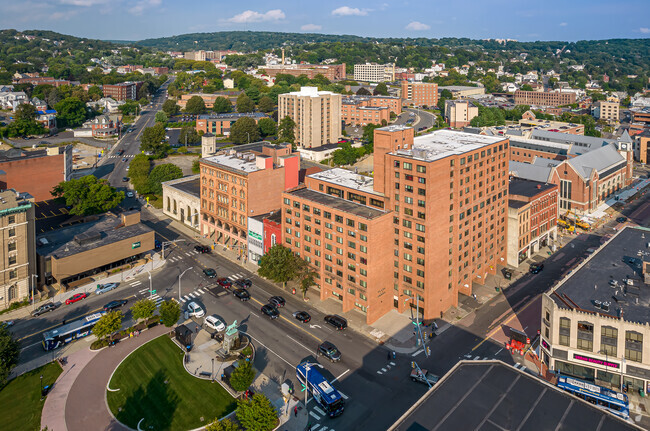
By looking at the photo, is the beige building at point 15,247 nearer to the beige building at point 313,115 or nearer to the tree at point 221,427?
the tree at point 221,427

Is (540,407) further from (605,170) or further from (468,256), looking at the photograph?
(605,170)

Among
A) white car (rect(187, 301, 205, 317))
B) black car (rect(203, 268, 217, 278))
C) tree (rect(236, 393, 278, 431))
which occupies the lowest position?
tree (rect(236, 393, 278, 431))

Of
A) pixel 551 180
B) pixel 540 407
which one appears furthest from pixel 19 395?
pixel 551 180

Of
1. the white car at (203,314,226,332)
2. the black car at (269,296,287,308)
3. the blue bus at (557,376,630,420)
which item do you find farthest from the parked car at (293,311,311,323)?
the blue bus at (557,376,630,420)

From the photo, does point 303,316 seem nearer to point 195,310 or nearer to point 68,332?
point 195,310

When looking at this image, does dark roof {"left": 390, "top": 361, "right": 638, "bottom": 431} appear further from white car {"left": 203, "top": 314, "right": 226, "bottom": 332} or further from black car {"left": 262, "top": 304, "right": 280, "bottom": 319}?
white car {"left": 203, "top": 314, "right": 226, "bottom": 332}

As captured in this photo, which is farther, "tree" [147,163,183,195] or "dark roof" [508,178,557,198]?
Answer: "tree" [147,163,183,195]

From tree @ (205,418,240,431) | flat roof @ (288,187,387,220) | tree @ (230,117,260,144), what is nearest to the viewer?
Result: tree @ (205,418,240,431)
